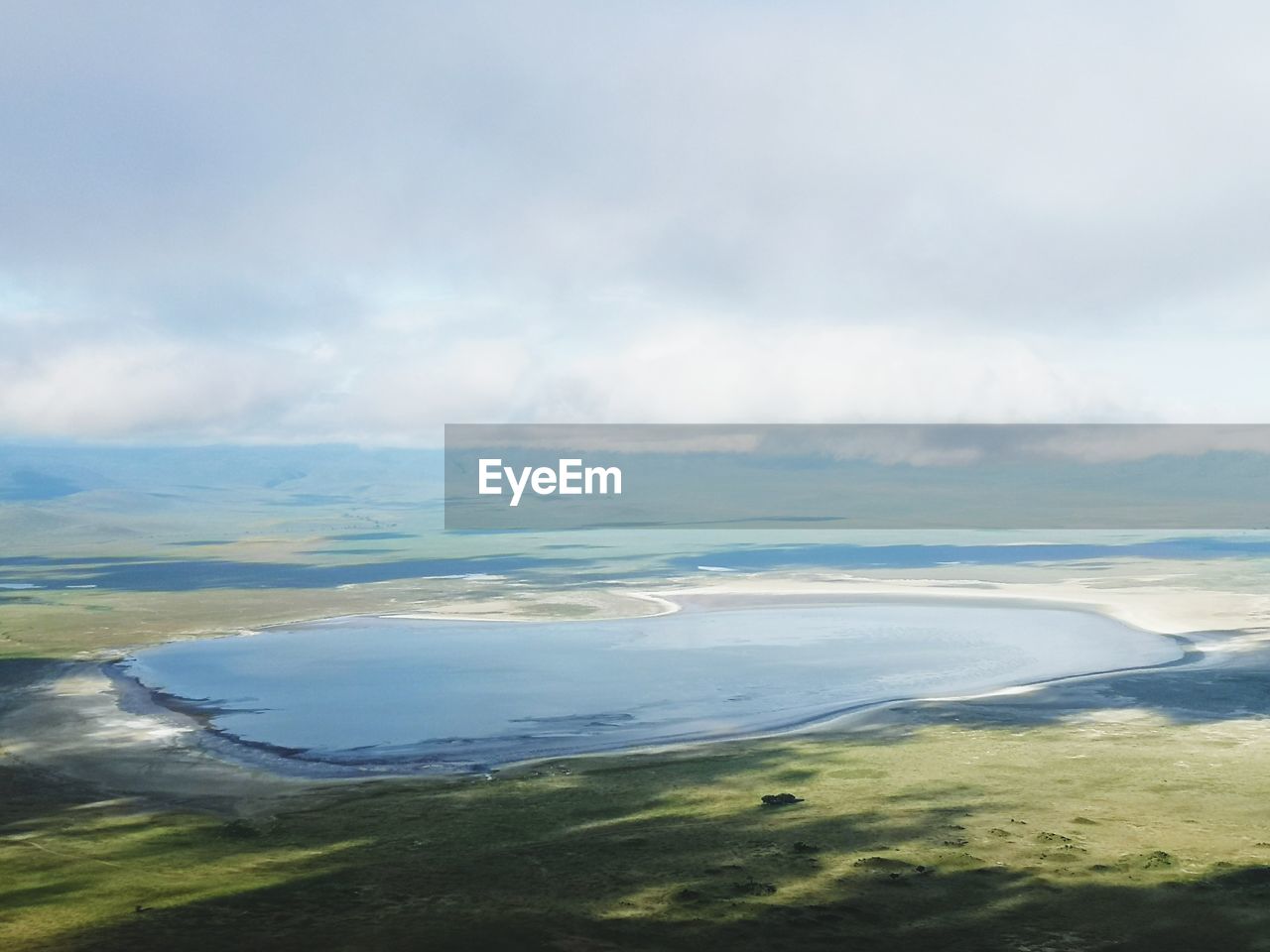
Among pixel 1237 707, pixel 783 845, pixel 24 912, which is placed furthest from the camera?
pixel 1237 707

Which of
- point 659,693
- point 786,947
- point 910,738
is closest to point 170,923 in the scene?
point 786,947

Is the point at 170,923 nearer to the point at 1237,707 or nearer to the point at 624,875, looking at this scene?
the point at 624,875

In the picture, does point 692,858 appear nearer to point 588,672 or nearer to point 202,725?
point 202,725

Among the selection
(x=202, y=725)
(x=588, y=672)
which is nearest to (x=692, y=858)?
(x=202, y=725)

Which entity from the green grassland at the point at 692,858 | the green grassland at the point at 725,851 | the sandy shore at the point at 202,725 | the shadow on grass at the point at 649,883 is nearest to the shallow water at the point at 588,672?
the sandy shore at the point at 202,725

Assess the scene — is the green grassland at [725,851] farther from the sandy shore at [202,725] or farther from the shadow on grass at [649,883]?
the sandy shore at [202,725]

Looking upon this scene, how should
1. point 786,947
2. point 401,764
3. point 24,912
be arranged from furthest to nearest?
point 401,764 → point 24,912 → point 786,947

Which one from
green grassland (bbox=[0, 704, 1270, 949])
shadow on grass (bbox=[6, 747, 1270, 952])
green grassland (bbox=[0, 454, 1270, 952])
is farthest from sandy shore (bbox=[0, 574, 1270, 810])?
shadow on grass (bbox=[6, 747, 1270, 952])
